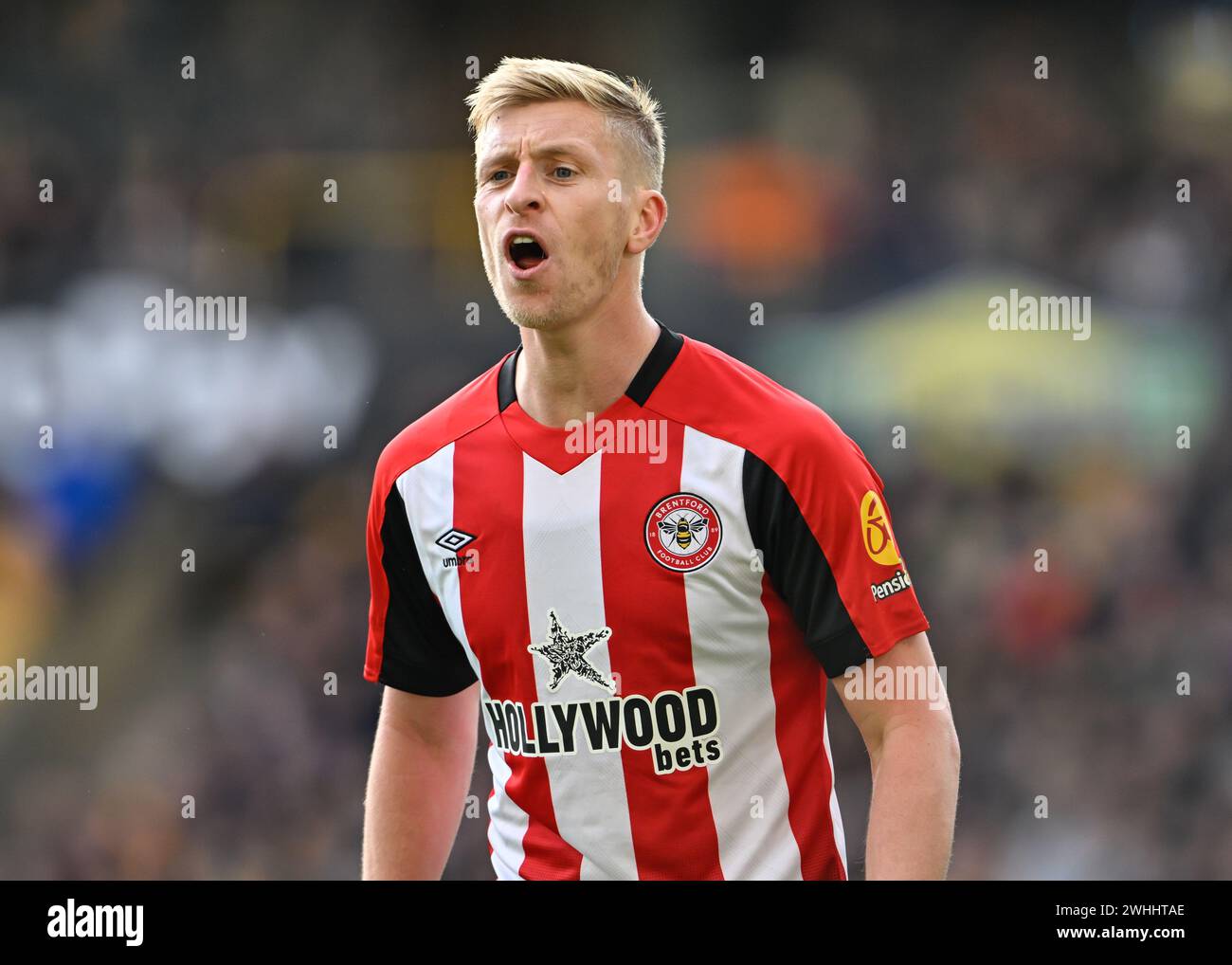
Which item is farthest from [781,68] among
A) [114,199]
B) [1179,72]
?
[114,199]

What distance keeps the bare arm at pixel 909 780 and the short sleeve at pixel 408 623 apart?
2.82ft

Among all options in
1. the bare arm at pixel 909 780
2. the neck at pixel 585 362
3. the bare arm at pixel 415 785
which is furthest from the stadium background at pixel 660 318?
the bare arm at pixel 909 780

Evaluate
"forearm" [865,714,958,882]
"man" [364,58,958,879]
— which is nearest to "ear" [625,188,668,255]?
"man" [364,58,958,879]

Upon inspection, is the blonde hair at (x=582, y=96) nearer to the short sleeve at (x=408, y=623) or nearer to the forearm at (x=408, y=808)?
the short sleeve at (x=408, y=623)

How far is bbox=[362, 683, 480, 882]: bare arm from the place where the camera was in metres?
2.75

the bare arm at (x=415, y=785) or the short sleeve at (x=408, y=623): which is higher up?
the short sleeve at (x=408, y=623)

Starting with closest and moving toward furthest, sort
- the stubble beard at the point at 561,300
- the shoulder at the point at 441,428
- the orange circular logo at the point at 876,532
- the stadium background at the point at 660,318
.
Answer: the orange circular logo at the point at 876,532 < the stubble beard at the point at 561,300 < the shoulder at the point at 441,428 < the stadium background at the point at 660,318

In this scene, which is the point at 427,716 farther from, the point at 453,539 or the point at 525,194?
the point at 525,194

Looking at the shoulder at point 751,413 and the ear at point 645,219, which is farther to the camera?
the ear at point 645,219

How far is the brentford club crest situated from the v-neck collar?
0.62ft

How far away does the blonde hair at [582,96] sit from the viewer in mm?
2607

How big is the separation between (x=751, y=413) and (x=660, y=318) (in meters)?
4.06

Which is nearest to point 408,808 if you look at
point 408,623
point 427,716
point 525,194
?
point 427,716
